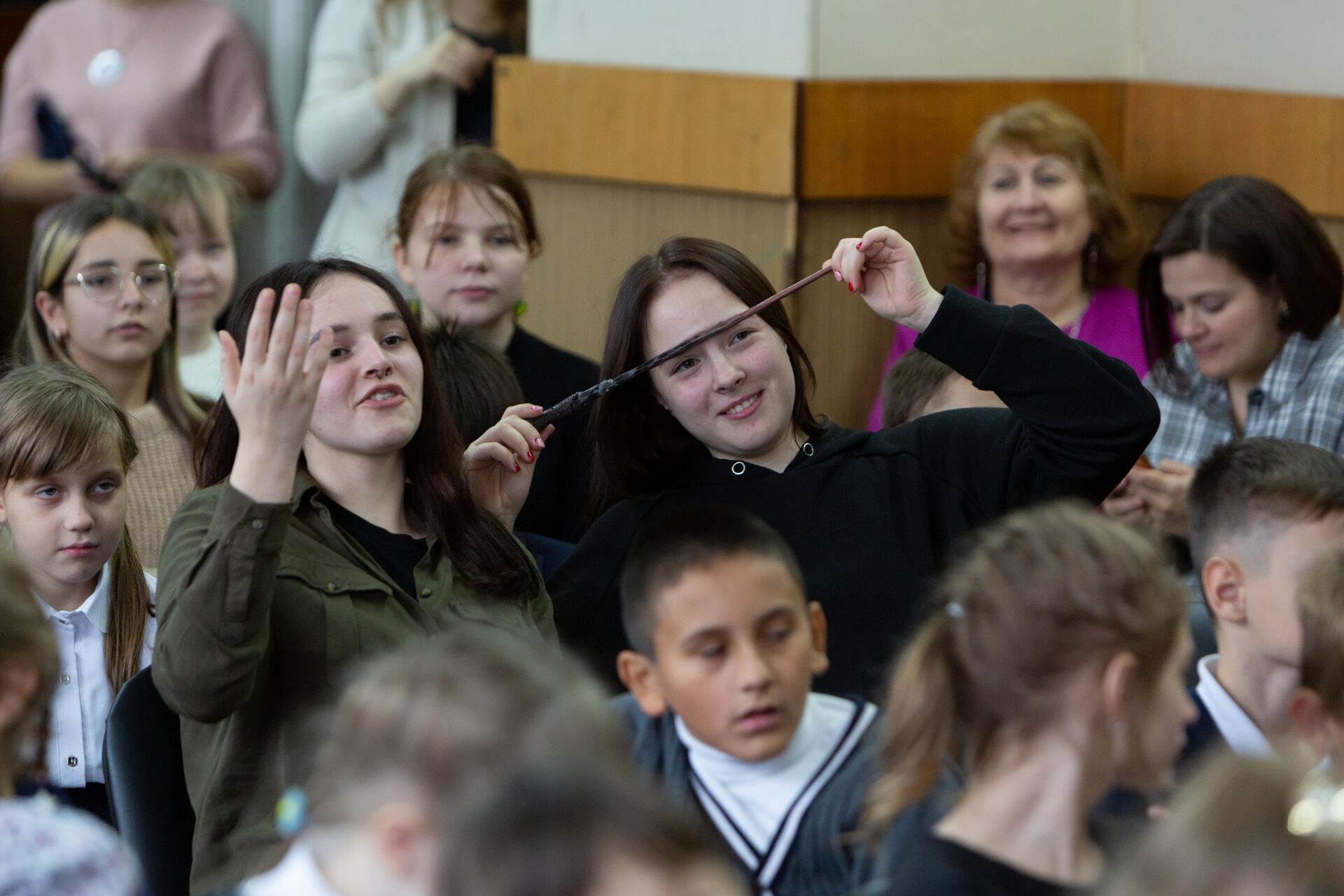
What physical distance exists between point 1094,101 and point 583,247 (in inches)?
43.5

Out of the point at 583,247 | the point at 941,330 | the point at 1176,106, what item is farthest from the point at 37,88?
the point at 941,330

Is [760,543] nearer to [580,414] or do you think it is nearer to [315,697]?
[315,697]

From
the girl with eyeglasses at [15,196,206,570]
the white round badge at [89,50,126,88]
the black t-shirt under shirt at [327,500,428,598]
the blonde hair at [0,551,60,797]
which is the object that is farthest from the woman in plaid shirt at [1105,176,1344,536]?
the white round badge at [89,50,126,88]

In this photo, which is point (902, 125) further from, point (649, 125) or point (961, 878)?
point (961, 878)

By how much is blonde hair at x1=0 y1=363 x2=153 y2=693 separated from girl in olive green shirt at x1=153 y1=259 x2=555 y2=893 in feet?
0.78

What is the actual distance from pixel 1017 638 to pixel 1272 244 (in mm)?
1593

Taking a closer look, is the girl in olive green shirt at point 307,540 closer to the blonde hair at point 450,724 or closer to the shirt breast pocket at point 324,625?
the shirt breast pocket at point 324,625

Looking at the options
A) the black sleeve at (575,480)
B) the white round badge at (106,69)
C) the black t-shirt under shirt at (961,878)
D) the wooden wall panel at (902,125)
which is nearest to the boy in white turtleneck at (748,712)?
the black t-shirt under shirt at (961,878)

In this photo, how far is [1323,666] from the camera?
1.65 m

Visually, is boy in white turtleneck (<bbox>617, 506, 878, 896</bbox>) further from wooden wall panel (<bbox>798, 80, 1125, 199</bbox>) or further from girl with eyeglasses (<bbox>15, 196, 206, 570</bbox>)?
wooden wall panel (<bbox>798, 80, 1125, 199</bbox>)

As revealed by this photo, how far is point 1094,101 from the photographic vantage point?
11.5ft

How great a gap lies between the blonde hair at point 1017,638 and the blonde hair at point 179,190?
94.7 inches

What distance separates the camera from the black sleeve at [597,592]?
206 cm

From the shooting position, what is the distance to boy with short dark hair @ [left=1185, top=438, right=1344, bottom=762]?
5.93ft
